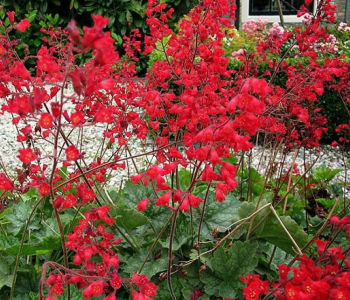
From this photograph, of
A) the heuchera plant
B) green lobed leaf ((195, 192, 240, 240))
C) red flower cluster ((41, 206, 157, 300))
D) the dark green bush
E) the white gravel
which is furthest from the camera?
the dark green bush

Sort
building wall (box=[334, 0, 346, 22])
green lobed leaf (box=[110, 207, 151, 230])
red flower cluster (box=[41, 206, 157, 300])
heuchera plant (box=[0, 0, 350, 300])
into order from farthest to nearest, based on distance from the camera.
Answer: building wall (box=[334, 0, 346, 22]) < green lobed leaf (box=[110, 207, 151, 230]) < red flower cluster (box=[41, 206, 157, 300]) < heuchera plant (box=[0, 0, 350, 300])

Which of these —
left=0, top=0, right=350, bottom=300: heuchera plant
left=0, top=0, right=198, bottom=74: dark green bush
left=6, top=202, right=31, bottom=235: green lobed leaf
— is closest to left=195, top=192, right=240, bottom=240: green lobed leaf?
left=0, top=0, right=350, bottom=300: heuchera plant

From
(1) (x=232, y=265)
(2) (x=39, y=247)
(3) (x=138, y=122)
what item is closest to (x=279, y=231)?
(1) (x=232, y=265)

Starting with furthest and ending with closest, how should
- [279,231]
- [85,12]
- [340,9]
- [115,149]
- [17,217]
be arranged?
[340,9] → [85,12] → [115,149] → [17,217] → [279,231]

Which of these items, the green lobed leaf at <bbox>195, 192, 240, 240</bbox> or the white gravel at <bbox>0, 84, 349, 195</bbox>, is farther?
the white gravel at <bbox>0, 84, 349, 195</bbox>

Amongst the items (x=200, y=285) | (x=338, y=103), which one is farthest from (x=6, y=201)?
(x=338, y=103)

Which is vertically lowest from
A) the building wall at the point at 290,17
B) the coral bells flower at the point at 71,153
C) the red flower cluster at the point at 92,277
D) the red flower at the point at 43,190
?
the building wall at the point at 290,17

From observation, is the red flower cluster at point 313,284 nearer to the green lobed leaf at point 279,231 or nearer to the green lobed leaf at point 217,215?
the green lobed leaf at point 279,231

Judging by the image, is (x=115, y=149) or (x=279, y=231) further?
(x=115, y=149)

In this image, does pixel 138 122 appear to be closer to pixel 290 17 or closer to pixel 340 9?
pixel 290 17

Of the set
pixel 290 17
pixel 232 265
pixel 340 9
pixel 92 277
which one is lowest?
pixel 290 17

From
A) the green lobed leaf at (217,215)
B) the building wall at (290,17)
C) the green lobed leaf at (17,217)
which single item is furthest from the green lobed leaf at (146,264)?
the building wall at (290,17)

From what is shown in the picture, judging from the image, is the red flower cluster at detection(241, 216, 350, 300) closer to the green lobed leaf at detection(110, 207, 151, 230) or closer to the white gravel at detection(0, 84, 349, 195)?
the green lobed leaf at detection(110, 207, 151, 230)

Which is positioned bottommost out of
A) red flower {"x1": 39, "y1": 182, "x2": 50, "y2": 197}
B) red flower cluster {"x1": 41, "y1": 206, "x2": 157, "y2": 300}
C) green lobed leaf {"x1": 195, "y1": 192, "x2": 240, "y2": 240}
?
green lobed leaf {"x1": 195, "y1": 192, "x2": 240, "y2": 240}
